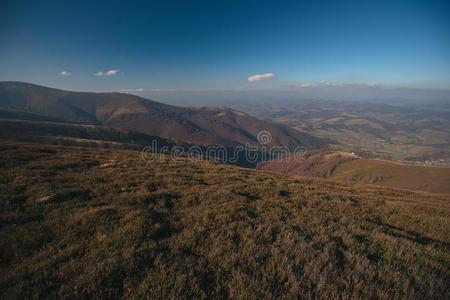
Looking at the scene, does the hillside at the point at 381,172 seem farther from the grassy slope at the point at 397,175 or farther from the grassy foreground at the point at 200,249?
the grassy foreground at the point at 200,249

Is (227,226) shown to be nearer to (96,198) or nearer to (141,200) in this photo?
(141,200)

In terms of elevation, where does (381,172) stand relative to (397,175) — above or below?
above

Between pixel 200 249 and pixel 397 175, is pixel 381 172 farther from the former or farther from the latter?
pixel 200 249

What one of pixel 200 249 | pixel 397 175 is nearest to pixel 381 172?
pixel 397 175

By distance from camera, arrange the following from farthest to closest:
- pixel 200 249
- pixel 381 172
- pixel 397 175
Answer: pixel 381 172 → pixel 397 175 → pixel 200 249

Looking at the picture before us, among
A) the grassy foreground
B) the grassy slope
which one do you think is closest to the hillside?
the grassy slope

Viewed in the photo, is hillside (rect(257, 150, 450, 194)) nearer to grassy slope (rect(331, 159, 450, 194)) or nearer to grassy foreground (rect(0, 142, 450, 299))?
grassy slope (rect(331, 159, 450, 194))
